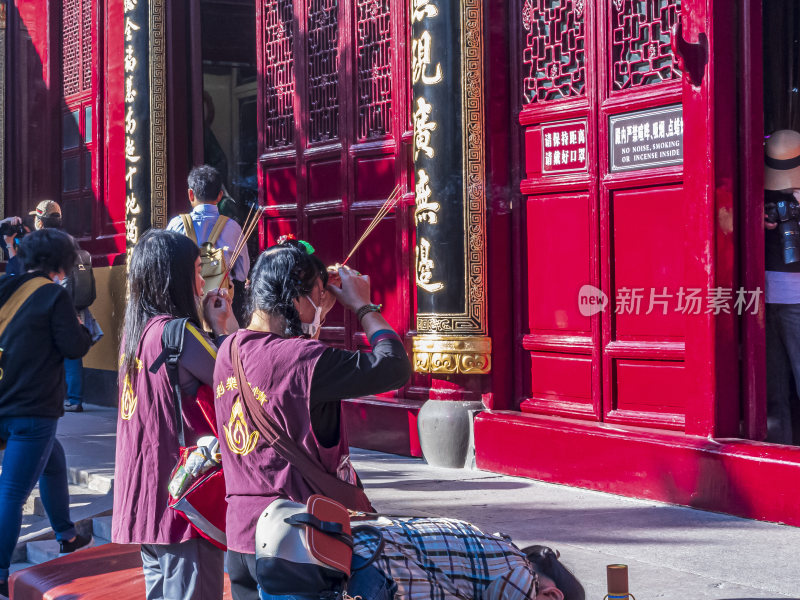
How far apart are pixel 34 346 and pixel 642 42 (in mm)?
3752

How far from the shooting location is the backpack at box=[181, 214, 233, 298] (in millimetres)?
7375

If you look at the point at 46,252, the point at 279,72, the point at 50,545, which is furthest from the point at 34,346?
the point at 279,72

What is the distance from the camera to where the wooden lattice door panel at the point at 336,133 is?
8.25 meters

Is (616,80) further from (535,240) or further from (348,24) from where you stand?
(348,24)

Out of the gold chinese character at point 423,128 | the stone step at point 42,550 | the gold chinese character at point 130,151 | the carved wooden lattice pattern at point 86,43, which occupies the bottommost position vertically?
the stone step at point 42,550

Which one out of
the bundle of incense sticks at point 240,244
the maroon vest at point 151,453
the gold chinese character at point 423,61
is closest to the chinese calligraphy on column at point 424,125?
the gold chinese character at point 423,61

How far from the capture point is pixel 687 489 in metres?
5.80

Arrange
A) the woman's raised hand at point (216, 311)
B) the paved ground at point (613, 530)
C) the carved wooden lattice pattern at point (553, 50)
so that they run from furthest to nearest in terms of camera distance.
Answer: the carved wooden lattice pattern at point (553, 50), the paved ground at point (613, 530), the woman's raised hand at point (216, 311)

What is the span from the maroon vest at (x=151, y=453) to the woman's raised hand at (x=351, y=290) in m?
0.63

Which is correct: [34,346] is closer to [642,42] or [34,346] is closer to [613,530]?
[613,530]

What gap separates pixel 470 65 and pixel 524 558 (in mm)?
4742

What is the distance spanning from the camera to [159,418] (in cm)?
362

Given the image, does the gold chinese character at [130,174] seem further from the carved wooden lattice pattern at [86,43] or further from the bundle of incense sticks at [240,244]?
the bundle of incense sticks at [240,244]

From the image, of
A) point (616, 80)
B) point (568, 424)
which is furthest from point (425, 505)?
point (616, 80)
